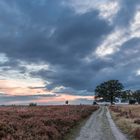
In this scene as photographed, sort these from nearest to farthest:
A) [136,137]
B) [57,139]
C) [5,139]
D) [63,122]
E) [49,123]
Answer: [5,139]
[57,139]
[136,137]
[49,123]
[63,122]

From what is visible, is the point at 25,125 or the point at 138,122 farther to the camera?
the point at 138,122

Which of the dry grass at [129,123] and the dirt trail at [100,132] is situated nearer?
the dirt trail at [100,132]

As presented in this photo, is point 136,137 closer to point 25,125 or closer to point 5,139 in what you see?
point 25,125

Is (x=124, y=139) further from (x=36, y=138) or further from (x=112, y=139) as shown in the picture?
(x=36, y=138)

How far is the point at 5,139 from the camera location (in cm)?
2061

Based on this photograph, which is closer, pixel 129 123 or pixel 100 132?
pixel 100 132

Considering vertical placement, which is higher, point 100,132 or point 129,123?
point 129,123

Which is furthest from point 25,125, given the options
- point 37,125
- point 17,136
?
point 17,136

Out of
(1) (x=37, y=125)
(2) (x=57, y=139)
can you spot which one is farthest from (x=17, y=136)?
(1) (x=37, y=125)

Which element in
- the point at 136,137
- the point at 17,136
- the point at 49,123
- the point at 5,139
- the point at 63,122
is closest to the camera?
the point at 5,139

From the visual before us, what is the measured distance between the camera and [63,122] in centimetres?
3866

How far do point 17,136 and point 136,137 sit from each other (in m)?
10.8

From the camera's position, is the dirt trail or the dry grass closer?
the dirt trail

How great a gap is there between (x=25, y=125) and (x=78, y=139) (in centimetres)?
446
